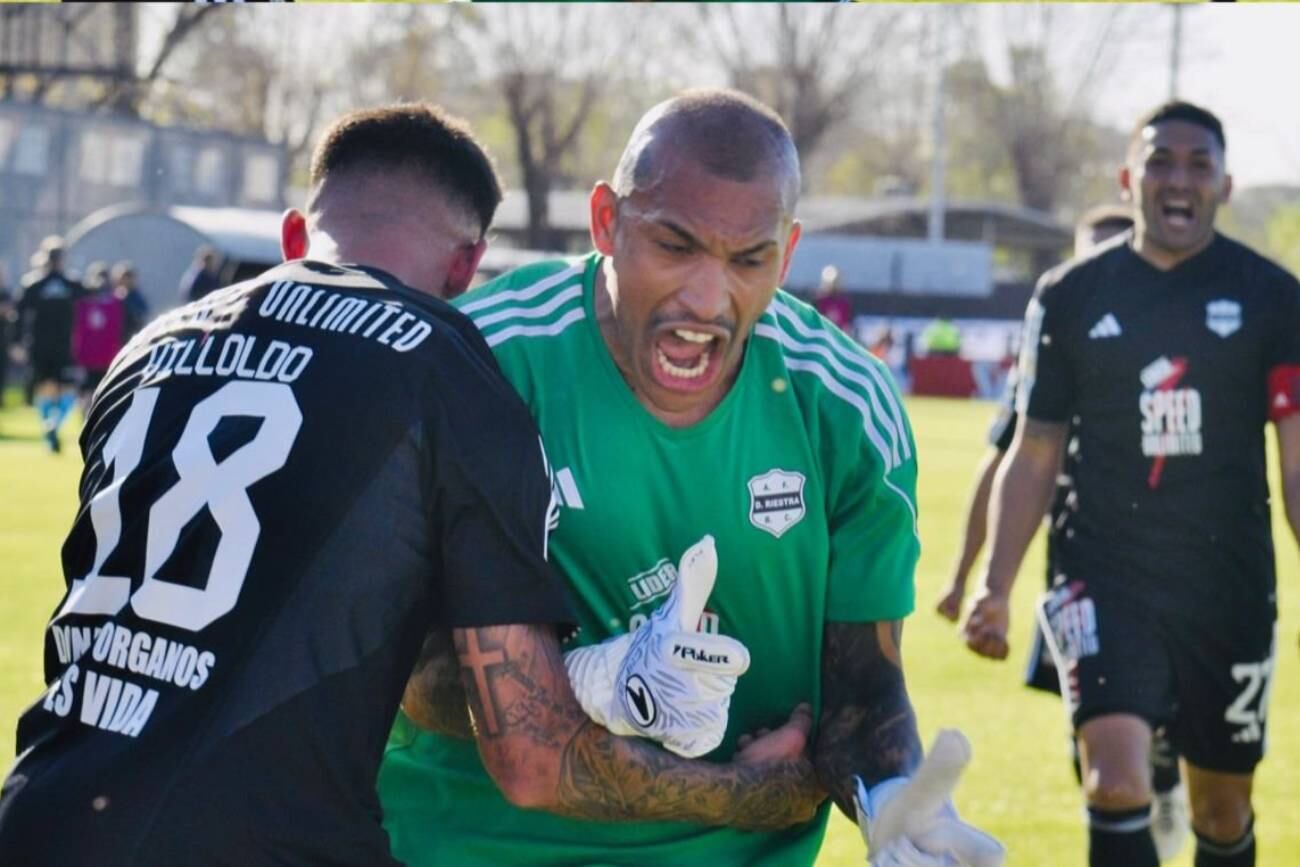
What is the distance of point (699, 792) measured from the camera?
3.72 meters

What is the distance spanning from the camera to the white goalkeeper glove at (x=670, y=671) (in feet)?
11.1

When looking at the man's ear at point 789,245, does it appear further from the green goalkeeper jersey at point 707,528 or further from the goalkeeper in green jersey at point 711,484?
the green goalkeeper jersey at point 707,528

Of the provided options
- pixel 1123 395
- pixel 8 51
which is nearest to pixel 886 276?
pixel 8 51

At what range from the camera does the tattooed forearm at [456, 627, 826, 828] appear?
3.33 meters

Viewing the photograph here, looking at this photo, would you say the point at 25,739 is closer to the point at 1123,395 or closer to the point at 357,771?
the point at 357,771

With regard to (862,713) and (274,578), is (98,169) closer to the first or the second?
(862,713)

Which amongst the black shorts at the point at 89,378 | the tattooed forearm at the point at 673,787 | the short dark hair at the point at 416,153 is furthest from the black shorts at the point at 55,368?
the tattooed forearm at the point at 673,787

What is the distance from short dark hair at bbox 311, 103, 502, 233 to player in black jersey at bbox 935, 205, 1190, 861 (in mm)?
3210

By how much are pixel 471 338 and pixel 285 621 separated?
0.55 meters

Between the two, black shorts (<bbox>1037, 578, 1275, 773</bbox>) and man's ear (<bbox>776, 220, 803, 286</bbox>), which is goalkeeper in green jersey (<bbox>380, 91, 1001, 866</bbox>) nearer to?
man's ear (<bbox>776, 220, 803, 286</bbox>)

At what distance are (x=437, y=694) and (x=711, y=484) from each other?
25.5 inches

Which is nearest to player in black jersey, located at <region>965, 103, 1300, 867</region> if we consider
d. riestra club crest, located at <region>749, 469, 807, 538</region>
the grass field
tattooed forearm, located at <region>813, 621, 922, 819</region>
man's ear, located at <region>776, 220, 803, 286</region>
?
the grass field

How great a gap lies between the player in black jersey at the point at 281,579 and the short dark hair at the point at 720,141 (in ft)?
2.29

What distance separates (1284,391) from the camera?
640 cm
